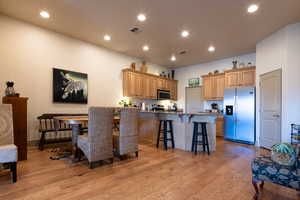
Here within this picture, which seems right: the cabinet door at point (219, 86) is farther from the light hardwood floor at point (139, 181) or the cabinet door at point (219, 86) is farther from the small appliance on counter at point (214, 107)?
the light hardwood floor at point (139, 181)

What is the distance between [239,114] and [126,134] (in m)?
3.99

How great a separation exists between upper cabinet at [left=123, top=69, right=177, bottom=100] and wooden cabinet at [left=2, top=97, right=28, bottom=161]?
3302 mm

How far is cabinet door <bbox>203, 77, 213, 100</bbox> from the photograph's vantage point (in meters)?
6.59

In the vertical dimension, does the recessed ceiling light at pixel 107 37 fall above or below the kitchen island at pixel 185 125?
above

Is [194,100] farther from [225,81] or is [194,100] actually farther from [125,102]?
[125,102]

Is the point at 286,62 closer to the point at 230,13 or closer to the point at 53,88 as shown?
the point at 230,13

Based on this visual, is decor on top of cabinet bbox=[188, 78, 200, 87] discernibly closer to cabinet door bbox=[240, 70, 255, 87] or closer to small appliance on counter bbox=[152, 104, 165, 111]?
small appliance on counter bbox=[152, 104, 165, 111]

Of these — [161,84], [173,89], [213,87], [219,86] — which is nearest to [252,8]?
[219,86]

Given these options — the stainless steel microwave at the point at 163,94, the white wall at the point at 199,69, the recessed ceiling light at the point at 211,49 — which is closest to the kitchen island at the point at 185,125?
the stainless steel microwave at the point at 163,94

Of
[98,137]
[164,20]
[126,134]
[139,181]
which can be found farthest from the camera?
[164,20]

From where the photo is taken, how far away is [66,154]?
139 inches

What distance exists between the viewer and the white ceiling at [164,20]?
121 inches

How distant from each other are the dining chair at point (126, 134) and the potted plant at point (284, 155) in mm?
2340

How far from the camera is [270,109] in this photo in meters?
4.24
